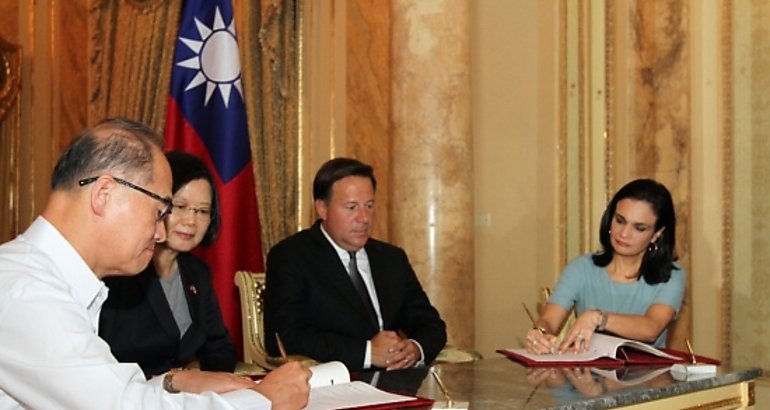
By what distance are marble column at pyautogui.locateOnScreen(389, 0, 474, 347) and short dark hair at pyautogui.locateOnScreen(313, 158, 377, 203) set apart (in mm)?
1399

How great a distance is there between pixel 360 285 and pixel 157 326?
1.12 meters

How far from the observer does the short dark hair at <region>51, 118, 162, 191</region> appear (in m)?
2.02

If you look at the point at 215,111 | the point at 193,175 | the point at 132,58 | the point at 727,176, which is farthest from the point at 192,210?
the point at 132,58

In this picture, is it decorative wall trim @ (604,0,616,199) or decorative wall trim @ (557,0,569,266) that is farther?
decorative wall trim @ (557,0,569,266)

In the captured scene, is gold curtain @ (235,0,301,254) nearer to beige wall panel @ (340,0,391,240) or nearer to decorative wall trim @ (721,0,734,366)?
beige wall panel @ (340,0,391,240)

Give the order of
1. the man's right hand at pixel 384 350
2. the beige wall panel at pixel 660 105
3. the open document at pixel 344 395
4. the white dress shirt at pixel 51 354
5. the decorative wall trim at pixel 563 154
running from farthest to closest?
1. the decorative wall trim at pixel 563 154
2. the beige wall panel at pixel 660 105
3. the man's right hand at pixel 384 350
4. the open document at pixel 344 395
5. the white dress shirt at pixel 51 354

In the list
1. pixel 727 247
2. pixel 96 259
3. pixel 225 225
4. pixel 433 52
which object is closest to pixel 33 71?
pixel 225 225

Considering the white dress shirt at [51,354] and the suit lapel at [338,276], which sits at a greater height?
the white dress shirt at [51,354]

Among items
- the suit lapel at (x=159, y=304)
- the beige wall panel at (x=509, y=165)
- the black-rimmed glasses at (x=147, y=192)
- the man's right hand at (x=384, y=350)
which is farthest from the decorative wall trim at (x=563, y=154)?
the black-rimmed glasses at (x=147, y=192)

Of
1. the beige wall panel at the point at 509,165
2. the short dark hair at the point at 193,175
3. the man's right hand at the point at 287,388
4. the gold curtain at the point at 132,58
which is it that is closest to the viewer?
the man's right hand at the point at 287,388

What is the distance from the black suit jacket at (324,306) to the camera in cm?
400

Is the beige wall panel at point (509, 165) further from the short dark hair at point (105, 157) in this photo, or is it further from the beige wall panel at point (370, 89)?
the short dark hair at point (105, 157)

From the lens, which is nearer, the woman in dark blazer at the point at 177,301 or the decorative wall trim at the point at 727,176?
the woman in dark blazer at the point at 177,301

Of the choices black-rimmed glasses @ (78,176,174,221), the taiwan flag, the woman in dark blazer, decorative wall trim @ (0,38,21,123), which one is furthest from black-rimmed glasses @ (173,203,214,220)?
decorative wall trim @ (0,38,21,123)
